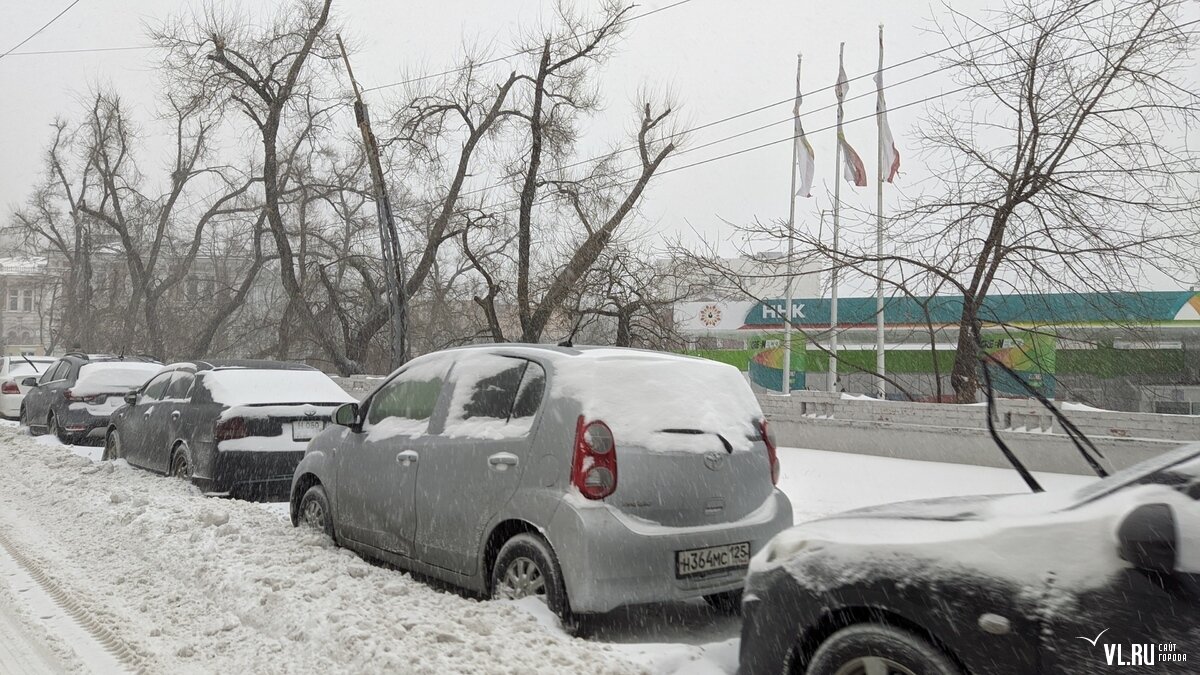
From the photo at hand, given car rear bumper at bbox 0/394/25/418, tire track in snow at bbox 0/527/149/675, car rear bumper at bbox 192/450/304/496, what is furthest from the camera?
car rear bumper at bbox 0/394/25/418

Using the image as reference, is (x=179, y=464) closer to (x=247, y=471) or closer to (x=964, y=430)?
(x=247, y=471)

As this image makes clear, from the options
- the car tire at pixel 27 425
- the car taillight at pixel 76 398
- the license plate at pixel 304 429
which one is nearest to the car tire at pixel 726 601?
the license plate at pixel 304 429

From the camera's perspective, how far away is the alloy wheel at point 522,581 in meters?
4.38

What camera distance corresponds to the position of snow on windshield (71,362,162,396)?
1380cm

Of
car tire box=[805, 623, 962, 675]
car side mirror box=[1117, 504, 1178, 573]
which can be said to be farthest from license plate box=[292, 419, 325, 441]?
car side mirror box=[1117, 504, 1178, 573]

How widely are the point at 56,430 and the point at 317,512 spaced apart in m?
10.4

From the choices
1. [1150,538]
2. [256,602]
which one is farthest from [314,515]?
[1150,538]

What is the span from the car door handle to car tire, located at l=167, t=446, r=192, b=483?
5745mm

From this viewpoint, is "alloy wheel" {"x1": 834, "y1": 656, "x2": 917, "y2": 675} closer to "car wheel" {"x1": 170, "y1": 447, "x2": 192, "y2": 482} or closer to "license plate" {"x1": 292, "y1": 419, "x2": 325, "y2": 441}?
"license plate" {"x1": 292, "y1": 419, "x2": 325, "y2": 441}

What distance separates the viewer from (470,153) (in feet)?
81.7

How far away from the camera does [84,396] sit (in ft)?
44.8

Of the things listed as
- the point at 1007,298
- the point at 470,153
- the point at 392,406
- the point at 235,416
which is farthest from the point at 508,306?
the point at 392,406

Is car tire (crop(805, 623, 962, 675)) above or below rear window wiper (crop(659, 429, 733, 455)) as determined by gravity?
below

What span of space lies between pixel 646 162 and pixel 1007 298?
12.1 m
